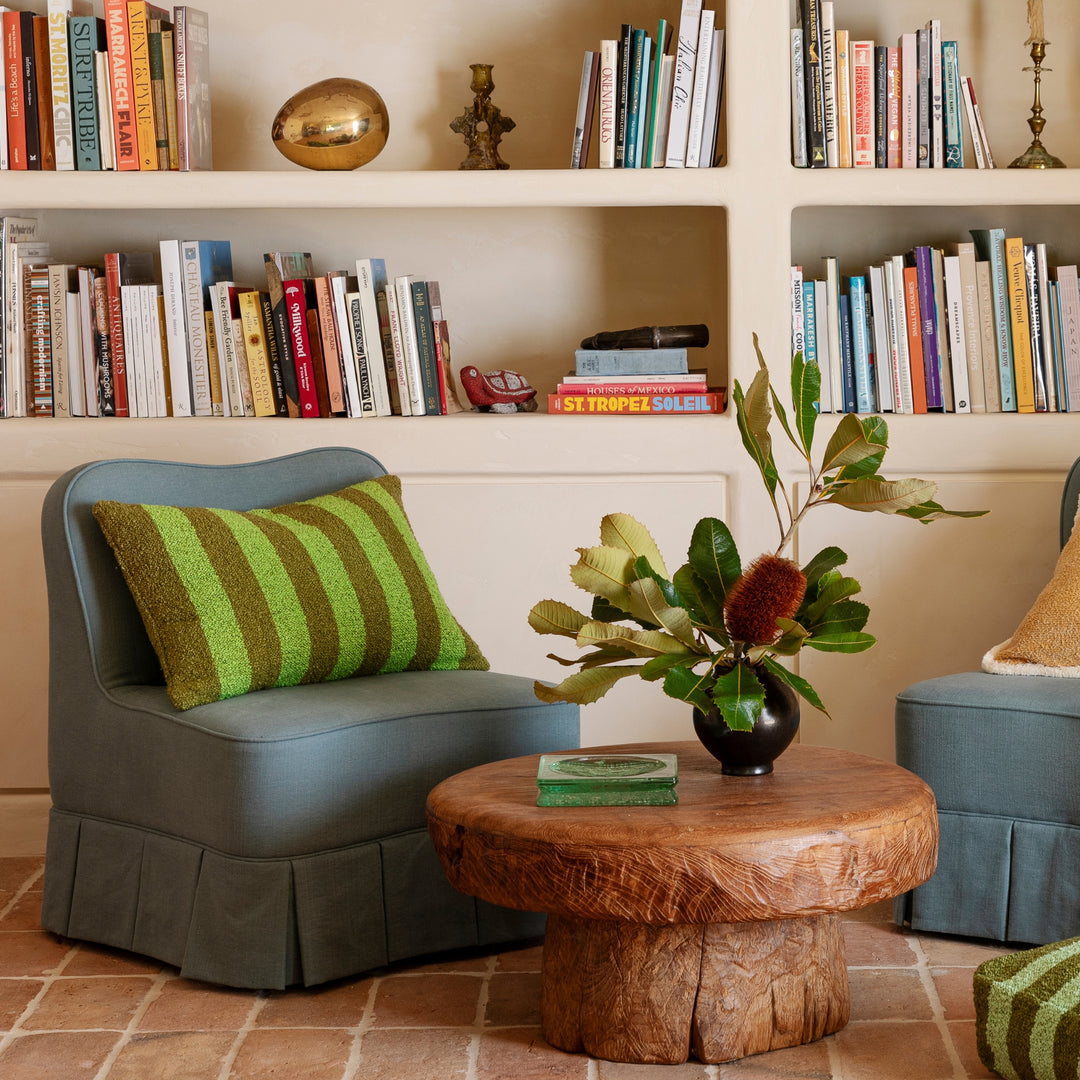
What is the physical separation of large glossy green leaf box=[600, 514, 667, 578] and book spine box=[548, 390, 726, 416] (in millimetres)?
1036

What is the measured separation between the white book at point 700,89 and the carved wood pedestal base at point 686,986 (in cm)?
164

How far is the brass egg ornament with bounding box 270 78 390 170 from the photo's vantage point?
2.81 metres

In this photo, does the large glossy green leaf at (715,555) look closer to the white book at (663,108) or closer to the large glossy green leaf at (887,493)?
the large glossy green leaf at (887,493)

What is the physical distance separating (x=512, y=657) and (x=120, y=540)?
38.5 inches

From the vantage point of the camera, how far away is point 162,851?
2.18 meters

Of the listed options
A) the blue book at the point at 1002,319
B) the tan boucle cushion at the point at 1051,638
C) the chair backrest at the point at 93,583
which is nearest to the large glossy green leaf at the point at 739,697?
the tan boucle cushion at the point at 1051,638

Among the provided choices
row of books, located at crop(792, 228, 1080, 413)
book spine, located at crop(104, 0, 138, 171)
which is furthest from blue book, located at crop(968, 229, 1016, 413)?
book spine, located at crop(104, 0, 138, 171)

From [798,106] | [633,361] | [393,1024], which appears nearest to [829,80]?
[798,106]

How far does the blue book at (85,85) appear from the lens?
2785 millimetres

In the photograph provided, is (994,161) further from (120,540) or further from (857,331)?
(120,540)

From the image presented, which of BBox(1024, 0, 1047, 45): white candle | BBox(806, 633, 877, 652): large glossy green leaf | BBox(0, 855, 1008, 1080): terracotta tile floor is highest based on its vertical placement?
BBox(1024, 0, 1047, 45): white candle

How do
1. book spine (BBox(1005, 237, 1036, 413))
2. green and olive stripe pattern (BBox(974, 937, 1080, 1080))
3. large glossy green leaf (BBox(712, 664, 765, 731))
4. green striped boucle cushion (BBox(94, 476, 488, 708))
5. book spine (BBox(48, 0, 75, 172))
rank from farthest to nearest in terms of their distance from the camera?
book spine (BBox(1005, 237, 1036, 413)) < book spine (BBox(48, 0, 75, 172)) < green striped boucle cushion (BBox(94, 476, 488, 708)) < large glossy green leaf (BBox(712, 664, 765, 731)) < green and olive stripe pattern (BBox(974, 937, 1080, 1080))

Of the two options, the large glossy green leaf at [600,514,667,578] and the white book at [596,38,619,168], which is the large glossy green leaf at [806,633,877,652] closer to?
the large glossy green leaf at [600,514,667,578]

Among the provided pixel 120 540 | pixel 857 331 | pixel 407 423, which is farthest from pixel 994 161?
pixel 120 540
